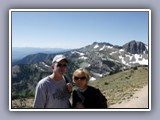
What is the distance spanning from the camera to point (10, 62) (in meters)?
3.37

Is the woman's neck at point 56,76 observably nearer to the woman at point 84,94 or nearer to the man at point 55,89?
the man at point 55,89

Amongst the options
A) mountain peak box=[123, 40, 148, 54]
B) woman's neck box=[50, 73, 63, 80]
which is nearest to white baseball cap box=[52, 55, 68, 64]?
woman's neck box=[50, 73, 63, 80]

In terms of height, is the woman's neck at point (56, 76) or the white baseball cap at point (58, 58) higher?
the white baseball cap at point (58, 58)

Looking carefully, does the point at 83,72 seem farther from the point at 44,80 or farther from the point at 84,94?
the point at 44,80

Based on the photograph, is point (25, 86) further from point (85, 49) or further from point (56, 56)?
point (85, 49)

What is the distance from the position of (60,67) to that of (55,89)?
0.66 feet

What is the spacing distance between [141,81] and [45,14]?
1086 millimetres

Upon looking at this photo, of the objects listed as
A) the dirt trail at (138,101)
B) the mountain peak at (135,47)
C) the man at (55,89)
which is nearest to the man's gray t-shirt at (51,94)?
the man at (55,89)

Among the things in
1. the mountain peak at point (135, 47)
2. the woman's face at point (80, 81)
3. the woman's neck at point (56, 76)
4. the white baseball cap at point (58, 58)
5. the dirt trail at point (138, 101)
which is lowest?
the dirt trail at point (138, 101)

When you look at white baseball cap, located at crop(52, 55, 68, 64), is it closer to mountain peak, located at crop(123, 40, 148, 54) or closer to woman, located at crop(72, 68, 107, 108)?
woman, located at crop(72, 68, 107, 108)

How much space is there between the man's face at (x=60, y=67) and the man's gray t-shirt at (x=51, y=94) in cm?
7

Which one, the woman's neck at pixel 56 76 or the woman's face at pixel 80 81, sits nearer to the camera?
the woman's neck at pixel 56 76

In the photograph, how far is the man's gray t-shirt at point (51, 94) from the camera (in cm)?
314
